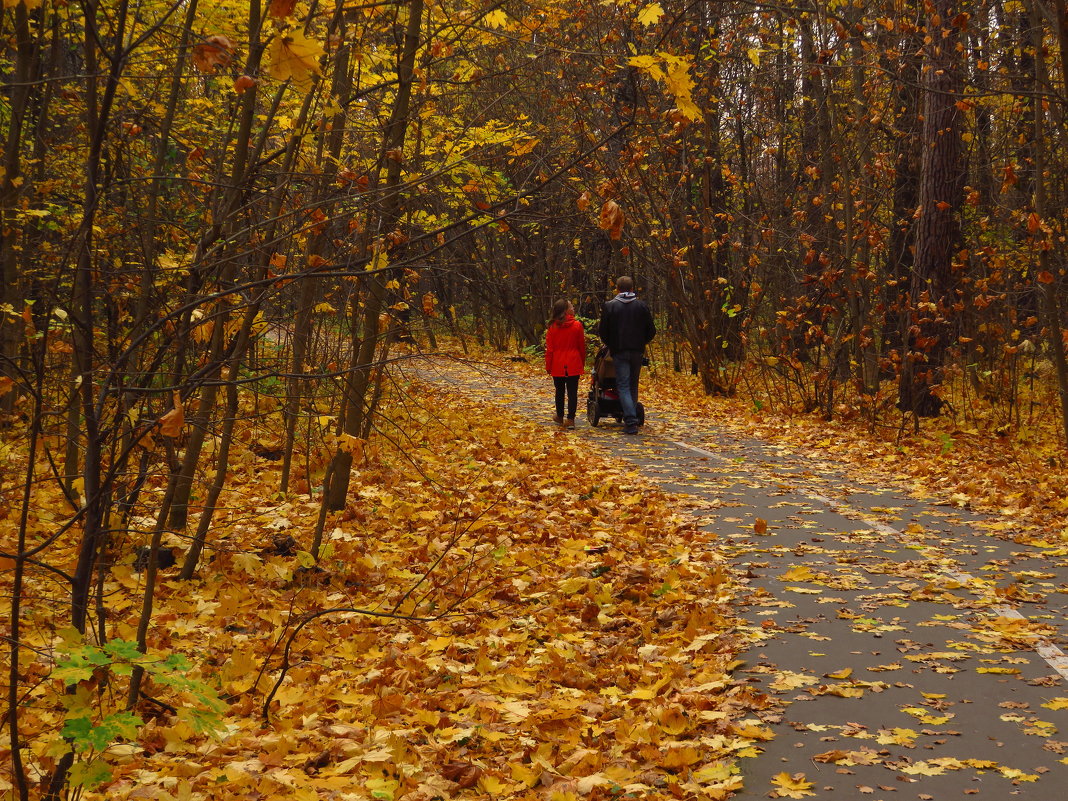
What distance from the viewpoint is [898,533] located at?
28.1 ft

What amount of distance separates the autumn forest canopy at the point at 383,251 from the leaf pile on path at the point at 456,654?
11 cm

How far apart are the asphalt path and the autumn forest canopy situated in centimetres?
60

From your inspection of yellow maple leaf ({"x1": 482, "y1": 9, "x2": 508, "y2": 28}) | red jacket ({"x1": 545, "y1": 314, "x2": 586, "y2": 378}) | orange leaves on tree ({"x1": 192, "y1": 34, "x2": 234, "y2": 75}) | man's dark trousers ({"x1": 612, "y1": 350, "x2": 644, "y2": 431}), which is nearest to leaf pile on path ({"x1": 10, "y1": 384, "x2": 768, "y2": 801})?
orange leaves on tree ({"x1": 192, "y1": 34, "x2": 234, "y2": 75})

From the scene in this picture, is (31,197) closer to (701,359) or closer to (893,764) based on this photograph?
(893,764)

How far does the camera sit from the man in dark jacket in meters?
14.8

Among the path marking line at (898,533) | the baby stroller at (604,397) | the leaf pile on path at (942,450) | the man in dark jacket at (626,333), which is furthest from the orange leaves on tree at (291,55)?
the baby stroller at (604,397)

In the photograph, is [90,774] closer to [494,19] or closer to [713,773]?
[713,773]

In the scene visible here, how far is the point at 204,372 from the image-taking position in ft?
12.3

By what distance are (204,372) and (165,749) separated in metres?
2.52

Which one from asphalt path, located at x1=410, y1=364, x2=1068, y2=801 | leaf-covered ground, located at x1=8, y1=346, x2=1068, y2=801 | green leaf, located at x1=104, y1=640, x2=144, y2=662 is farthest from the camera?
leaf-covered ground, located at x1=8, y1=346, x2=1068, y2=801

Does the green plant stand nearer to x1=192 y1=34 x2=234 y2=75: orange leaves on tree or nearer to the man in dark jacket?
x1=192 y1=34 x2=234 y2=75: orange leaves on tree

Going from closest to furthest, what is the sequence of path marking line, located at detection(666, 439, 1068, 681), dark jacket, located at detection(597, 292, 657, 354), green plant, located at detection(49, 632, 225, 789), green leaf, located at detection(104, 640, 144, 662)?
1. green plant, located at detection(49, 632, 225, 789)
2. green leaf, located at detection(104, 640, 144, 662)
3. path marking line, located at detection(666, 439, 1068, 681)
4. dark jacket, located at detection(597, 292, 657, 354)

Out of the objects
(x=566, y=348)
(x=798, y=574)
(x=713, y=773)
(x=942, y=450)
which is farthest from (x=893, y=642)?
(x=566, y=348)

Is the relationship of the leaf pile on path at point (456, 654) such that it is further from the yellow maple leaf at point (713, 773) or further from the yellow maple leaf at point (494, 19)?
the yellow maple leaf at point (494, 19)
